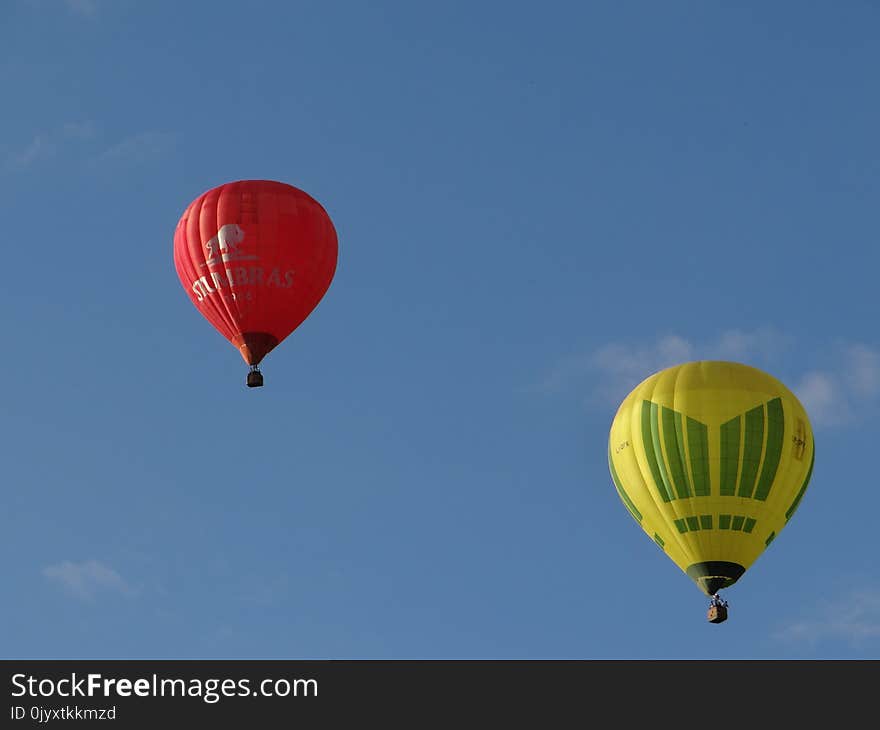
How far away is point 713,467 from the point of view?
2286 inches

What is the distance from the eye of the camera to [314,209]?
59812mm

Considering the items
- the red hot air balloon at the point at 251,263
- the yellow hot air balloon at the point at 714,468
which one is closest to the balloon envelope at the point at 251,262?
the red hot air balloon at the point at 251,263

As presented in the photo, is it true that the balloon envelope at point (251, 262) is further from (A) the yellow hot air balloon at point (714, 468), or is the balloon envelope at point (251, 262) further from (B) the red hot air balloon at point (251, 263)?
(A) the yellow hot air balloon at point (714, 468)

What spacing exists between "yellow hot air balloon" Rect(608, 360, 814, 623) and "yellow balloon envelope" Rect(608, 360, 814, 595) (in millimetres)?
20

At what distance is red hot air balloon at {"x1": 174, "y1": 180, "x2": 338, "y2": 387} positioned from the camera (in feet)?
191

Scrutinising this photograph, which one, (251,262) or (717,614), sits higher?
(251,262)

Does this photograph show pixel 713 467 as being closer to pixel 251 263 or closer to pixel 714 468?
pixel 714 468

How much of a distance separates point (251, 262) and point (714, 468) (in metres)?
10.1

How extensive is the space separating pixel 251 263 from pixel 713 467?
397 inches

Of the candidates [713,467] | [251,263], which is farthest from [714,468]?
[251,263]

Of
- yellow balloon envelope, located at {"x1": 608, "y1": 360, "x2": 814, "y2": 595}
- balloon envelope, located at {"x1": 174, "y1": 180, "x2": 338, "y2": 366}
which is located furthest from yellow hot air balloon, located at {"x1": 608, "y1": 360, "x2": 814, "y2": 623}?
balloon envelope, located at {"x1": 174, "y1": 180, "x2": 338, "y2": 366}

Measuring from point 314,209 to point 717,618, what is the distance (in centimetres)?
1171

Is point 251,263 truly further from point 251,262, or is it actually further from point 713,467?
point 713,467

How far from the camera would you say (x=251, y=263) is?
58.1m
